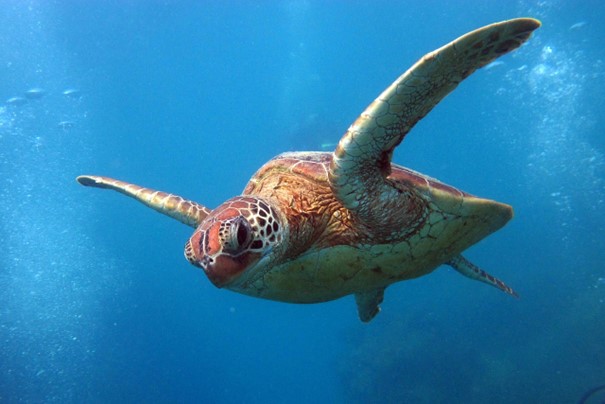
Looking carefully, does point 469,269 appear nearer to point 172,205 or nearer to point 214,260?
point 172,205

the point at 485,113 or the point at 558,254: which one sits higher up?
the point at 485,113

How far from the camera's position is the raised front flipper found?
5.70 feet

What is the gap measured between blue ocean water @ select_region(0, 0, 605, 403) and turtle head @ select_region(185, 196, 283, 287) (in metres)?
11.7

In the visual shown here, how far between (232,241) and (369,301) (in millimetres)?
2801

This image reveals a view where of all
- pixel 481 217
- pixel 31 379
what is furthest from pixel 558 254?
pixel 31 379

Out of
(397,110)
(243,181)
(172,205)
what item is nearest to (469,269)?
(397,110)

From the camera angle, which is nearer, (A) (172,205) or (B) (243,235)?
(B) (243,235)

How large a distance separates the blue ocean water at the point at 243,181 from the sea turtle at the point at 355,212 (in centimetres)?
1055

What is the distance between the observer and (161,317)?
1468 inches

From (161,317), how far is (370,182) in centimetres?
3927

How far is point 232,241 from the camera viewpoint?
69.3 inches

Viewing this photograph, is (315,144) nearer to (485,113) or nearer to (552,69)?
(552,69)

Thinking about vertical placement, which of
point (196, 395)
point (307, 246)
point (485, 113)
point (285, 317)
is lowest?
point (307, 246)

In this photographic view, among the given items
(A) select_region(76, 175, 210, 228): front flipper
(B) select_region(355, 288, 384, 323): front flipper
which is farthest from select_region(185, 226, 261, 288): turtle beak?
(B) select_region(355, 288, 384, 323): front flipper
